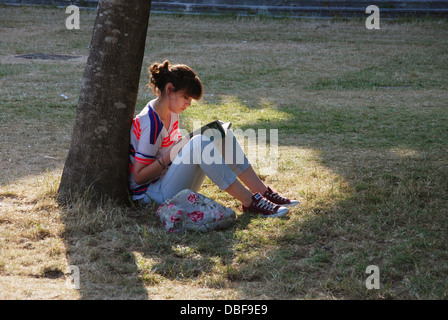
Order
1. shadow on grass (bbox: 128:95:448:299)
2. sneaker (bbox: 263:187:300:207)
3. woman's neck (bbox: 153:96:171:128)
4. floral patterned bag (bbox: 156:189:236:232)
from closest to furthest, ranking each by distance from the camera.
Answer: shadow on grass (bbox: 128:95:448:299)
floral patterned bag (bbox: 156:189:236:232)
woman's neck (bbox: 153:96:171:128)
sneaker (bbox: 263:187:300:207)

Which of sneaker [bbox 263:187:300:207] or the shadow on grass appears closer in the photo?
the shadow on grass

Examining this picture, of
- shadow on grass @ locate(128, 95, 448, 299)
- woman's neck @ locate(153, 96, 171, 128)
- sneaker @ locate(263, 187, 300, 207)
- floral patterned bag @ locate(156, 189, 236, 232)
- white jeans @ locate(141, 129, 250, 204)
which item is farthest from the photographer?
sneaker @ locate(263, 187, 300, 207)

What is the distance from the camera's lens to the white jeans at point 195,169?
13.0 feet

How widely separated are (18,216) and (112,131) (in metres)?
0.88

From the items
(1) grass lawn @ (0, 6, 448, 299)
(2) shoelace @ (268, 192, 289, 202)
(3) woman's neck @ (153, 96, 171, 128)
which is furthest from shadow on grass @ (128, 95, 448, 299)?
(3) woman's neck @ (153, 96, 171, 128)

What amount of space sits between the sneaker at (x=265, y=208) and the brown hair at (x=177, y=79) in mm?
872

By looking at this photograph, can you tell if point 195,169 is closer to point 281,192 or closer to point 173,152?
point 173,152

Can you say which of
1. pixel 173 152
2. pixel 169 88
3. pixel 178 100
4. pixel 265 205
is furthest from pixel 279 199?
pixel 169 88

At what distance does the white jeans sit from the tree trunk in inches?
13.0

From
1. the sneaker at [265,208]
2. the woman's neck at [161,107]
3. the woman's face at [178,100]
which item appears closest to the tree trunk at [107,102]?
the woman's neck at [161,107]

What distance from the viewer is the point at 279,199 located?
4.36 meters

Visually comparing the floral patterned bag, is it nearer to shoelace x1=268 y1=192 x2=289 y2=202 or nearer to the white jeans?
the white jeans

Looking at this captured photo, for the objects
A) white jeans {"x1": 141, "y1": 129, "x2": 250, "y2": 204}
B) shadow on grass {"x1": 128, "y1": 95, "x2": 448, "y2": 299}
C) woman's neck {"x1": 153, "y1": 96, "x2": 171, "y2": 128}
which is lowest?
shadow on grass {"x1": 128, "y1": 95, "x2": 448, "y2": 299}

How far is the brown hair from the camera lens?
405 cm
